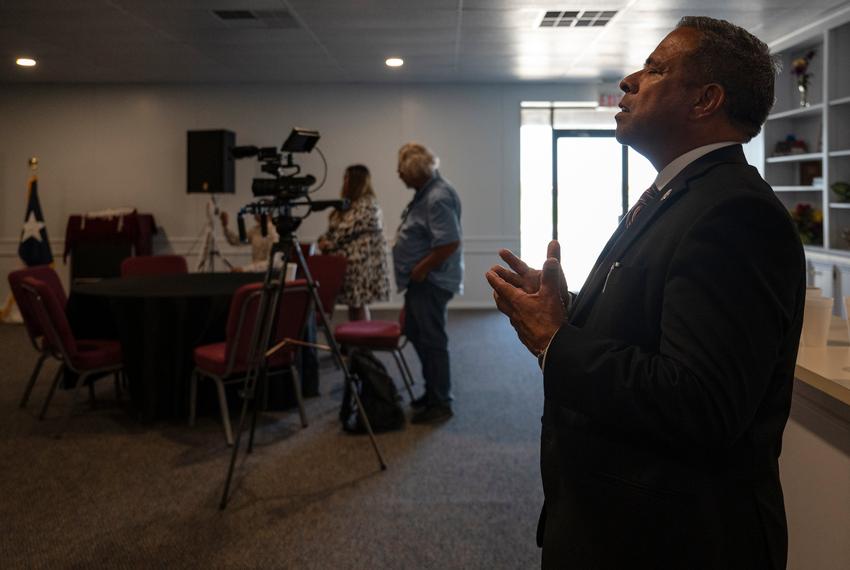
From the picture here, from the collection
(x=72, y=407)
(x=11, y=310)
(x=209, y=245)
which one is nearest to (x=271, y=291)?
(x=72, y=407)

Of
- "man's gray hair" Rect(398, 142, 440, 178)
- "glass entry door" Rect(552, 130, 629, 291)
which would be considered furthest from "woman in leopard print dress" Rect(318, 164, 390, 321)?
"glass entry door" Rect(552, 130, 629, 291)

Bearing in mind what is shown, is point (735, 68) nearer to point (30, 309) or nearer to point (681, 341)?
point (681, 341)

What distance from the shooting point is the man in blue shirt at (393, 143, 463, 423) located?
428 centimetres

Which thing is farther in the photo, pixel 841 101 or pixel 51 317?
pixel 841 101

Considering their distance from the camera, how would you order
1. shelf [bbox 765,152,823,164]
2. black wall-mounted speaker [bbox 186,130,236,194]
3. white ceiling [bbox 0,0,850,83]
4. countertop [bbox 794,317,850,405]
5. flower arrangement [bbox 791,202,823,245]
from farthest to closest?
black wall-mounted speaker [bbox 186,130,236,194] < flower arrangement [bbox 791,202,823,245] < shelf [bbox 765,152,823,164] < white ceiling [bbox 0,0,850,83] < countertop [bbox 794,317,850,405]

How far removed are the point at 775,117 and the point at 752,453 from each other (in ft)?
23.2

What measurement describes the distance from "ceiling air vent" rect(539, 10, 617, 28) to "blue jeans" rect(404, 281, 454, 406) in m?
2.73

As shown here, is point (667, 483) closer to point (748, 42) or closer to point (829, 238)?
point (748, 42)

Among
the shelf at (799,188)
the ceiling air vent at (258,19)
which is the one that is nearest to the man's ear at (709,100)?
the ceiling air vent at (258,19)

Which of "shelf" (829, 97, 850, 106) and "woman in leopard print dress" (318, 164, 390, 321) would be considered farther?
"shelf" (829, 97, 850, 106)

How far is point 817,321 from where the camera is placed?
1963mm

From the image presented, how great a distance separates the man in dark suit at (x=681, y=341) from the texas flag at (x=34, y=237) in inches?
343

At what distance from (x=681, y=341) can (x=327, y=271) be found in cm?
451

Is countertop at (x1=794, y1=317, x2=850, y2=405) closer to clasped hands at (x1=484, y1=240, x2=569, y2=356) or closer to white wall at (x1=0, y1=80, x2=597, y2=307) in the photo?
clasped hands at (x1=484, y1=240, x2=569, y2=356)
